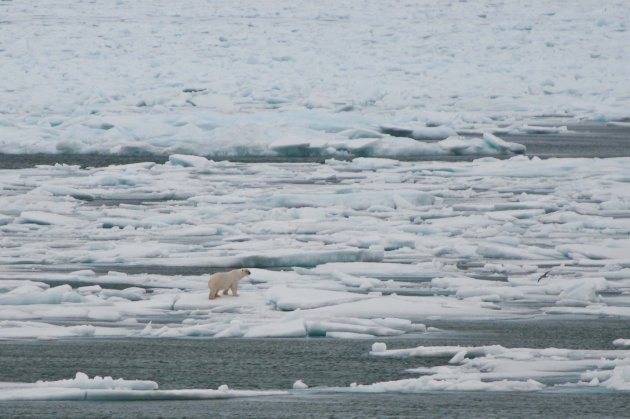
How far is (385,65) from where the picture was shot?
91.1 ft

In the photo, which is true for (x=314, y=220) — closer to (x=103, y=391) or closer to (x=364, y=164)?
(x=364, y=164)

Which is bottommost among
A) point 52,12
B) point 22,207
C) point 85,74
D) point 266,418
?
point 266,418

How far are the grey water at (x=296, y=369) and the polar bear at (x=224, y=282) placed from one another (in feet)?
A: 3.32

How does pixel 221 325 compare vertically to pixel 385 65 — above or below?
below

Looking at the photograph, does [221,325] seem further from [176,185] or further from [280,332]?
[176,185]

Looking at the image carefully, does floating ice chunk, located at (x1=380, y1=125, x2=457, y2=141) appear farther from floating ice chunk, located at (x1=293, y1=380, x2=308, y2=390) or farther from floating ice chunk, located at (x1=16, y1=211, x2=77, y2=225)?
floating ice chunk, located at (x1=293, y1=380, x2=308, y2=390)

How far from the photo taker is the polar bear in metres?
7.89

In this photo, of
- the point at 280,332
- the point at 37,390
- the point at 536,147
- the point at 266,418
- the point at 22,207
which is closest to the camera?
the point at 266,418

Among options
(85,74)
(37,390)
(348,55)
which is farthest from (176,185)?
A: (348,55)

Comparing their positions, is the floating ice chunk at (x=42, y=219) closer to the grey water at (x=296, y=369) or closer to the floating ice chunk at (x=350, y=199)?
the floating ice chunk at (x=350, y=199)

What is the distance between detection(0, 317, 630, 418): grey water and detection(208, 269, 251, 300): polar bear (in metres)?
1.01

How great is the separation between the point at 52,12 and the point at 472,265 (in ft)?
78.6

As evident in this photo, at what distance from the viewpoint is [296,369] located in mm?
6211

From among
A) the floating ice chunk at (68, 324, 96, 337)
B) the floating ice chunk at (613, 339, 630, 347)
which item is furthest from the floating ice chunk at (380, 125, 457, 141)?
the floating ice chunk at (613, 339, 630, 347)
